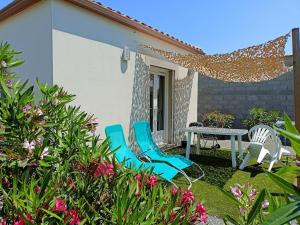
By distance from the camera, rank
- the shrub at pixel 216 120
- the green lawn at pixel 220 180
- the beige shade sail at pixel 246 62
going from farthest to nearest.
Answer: the shrub at pixel 216 120 → the beige shade sail at pixel 246 62 → the green lawn at pixel 220 180

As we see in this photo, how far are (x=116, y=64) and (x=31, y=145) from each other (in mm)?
6058

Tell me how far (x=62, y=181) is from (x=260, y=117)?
13579mm

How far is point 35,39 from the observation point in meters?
6.65

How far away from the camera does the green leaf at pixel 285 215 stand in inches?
46.3

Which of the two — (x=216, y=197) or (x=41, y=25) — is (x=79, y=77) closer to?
(x=41, y=25)

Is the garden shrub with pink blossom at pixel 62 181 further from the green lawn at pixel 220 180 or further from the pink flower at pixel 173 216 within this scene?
the green lawn at pixel 220 180

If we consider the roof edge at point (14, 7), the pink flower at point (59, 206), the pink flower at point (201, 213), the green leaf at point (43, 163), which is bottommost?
the pink flower at point (201, 213)

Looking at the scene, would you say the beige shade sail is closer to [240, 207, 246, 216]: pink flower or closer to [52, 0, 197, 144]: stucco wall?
[52, 0, 197, 144]: stucco wall

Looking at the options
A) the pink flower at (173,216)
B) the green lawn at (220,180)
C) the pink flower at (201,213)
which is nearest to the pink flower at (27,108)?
the pink flower at (173,216)

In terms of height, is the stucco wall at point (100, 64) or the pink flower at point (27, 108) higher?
the stucco wall at point (100, 64)

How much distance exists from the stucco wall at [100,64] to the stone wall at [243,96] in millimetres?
7680

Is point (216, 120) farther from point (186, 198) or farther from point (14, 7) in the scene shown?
point (186, 198)

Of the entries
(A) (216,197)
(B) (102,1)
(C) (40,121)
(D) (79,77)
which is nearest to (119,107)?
(D) (79,77)

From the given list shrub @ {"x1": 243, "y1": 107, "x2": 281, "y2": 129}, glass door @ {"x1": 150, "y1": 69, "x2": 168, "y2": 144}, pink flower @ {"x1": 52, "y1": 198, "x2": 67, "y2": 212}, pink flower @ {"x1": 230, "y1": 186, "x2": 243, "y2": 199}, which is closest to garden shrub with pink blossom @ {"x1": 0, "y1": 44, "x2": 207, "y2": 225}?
pink flower @ {"x1": 52, "y1": 198, "x2": 67, "y2": 212}
